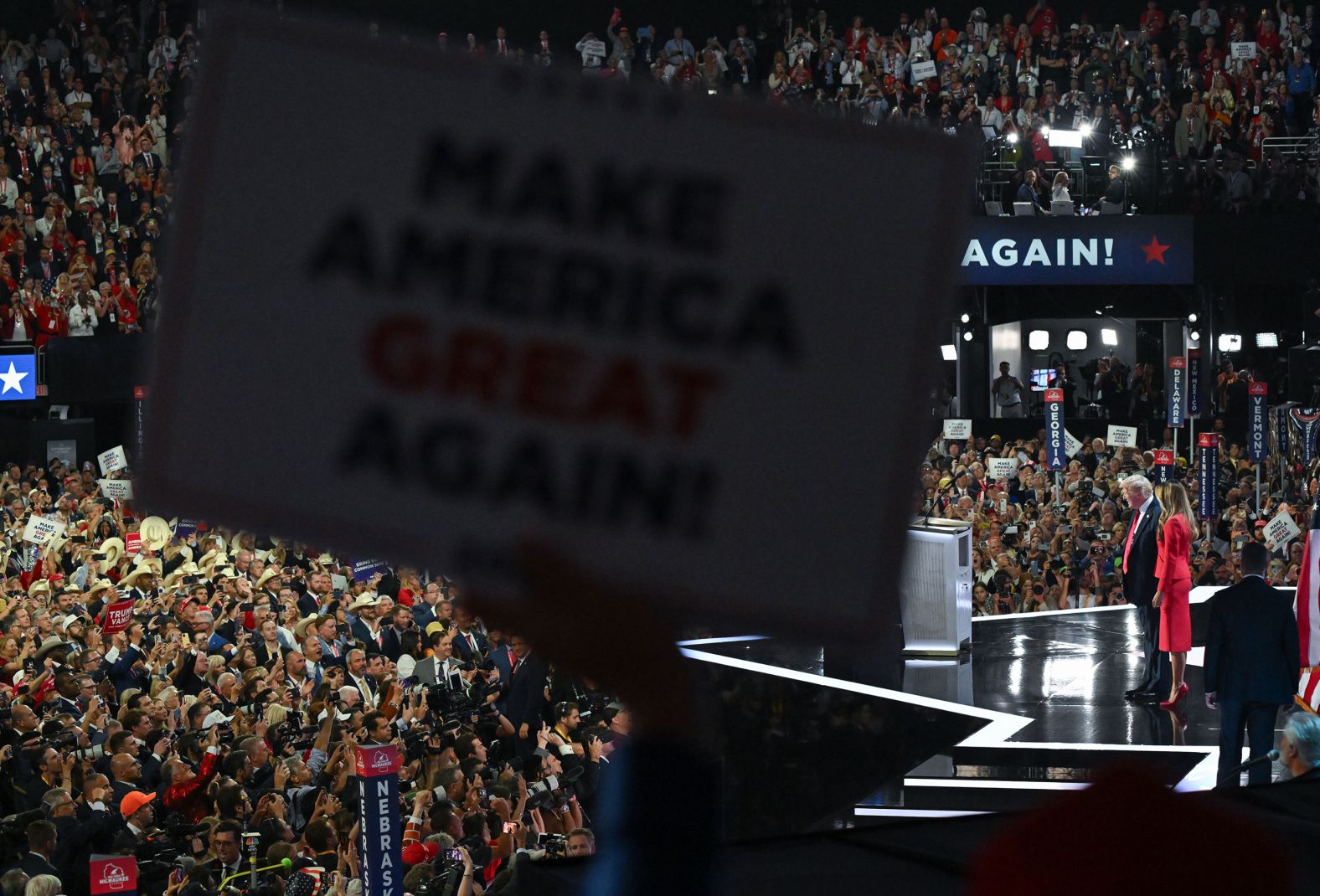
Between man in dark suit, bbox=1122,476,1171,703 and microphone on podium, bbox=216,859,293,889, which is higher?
man in dark suit, bbox=1122,476,1171,703

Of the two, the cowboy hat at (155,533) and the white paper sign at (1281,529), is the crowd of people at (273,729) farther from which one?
the white paper sign at (1281,529)

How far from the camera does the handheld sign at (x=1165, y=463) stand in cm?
1728

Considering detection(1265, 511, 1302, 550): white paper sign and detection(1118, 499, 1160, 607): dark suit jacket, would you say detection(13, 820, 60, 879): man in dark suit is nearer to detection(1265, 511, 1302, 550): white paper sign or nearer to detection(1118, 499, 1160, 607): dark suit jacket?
detection(1118, 499, 1160, 607): dark suit jacket

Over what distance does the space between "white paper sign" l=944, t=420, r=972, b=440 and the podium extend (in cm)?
780

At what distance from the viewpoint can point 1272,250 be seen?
21.8 meters

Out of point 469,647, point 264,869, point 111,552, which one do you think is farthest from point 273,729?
point 111,552

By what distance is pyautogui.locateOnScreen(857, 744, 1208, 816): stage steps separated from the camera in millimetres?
8773

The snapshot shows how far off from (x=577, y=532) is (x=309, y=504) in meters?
0.31

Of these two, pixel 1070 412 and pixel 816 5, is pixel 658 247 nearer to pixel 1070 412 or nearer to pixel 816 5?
pixel 1070 412

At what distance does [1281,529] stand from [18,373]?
14769 millimetres

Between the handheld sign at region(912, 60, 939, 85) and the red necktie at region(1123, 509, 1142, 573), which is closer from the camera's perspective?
the red necktie at region(1123, 509, 1142, 573)

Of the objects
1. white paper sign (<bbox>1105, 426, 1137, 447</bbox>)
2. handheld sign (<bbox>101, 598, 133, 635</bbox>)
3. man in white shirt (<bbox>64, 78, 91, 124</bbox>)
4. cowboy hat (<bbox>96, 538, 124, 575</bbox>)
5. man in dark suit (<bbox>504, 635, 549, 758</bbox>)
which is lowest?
man in dark suit (<bbox>504, 635, 549, 758</bbox>)

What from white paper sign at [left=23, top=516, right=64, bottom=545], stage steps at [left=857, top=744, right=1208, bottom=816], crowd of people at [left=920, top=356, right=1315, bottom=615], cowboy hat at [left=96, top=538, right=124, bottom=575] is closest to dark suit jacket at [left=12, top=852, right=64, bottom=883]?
stage steps at [left=857, top=744, right=1208, bottom=816]

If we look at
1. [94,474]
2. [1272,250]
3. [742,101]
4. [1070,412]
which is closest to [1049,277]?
[1272,250]
